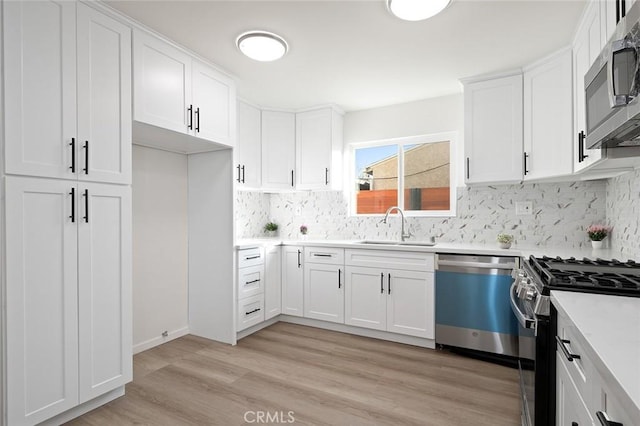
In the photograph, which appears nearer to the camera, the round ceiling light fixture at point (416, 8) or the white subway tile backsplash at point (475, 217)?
the round ceiling light fixture at point (416, 8)

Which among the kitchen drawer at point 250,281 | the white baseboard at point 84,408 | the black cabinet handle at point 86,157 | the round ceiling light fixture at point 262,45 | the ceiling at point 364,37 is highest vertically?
the ceiling at point 364,37

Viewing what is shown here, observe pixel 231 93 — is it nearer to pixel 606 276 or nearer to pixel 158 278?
pixel 158 278

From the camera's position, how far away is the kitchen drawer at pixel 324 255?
3.45m

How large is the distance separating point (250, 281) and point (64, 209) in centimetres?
178

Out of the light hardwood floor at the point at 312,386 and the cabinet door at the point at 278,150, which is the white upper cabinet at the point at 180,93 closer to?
the cabinet door at the point at 278,150

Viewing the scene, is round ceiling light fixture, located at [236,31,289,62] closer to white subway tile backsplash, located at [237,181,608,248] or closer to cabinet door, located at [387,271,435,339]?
white subway tile backsplash, located at [237,181,608,248]

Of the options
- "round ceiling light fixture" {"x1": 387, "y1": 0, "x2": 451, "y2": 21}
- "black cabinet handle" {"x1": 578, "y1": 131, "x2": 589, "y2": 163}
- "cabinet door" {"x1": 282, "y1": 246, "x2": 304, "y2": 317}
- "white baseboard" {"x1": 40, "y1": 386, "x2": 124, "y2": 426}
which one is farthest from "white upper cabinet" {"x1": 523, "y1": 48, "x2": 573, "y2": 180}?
"white baseboard" {"x1": 40, "y1": 386, "x2": 124, "y2": 426}

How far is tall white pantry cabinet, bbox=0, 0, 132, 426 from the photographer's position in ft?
5.49

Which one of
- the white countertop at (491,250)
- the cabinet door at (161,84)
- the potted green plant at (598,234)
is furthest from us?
the potted green plant at (598,234)

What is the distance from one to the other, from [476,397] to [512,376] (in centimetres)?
50

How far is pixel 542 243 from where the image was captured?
3.07 m

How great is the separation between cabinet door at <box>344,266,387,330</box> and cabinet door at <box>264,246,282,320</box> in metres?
0.79

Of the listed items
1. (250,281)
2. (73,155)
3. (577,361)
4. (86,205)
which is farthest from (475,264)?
(73,155)

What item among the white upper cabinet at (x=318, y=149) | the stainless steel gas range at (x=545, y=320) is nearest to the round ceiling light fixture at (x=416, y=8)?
the stainless steel gas range at (x=545, y=320)
